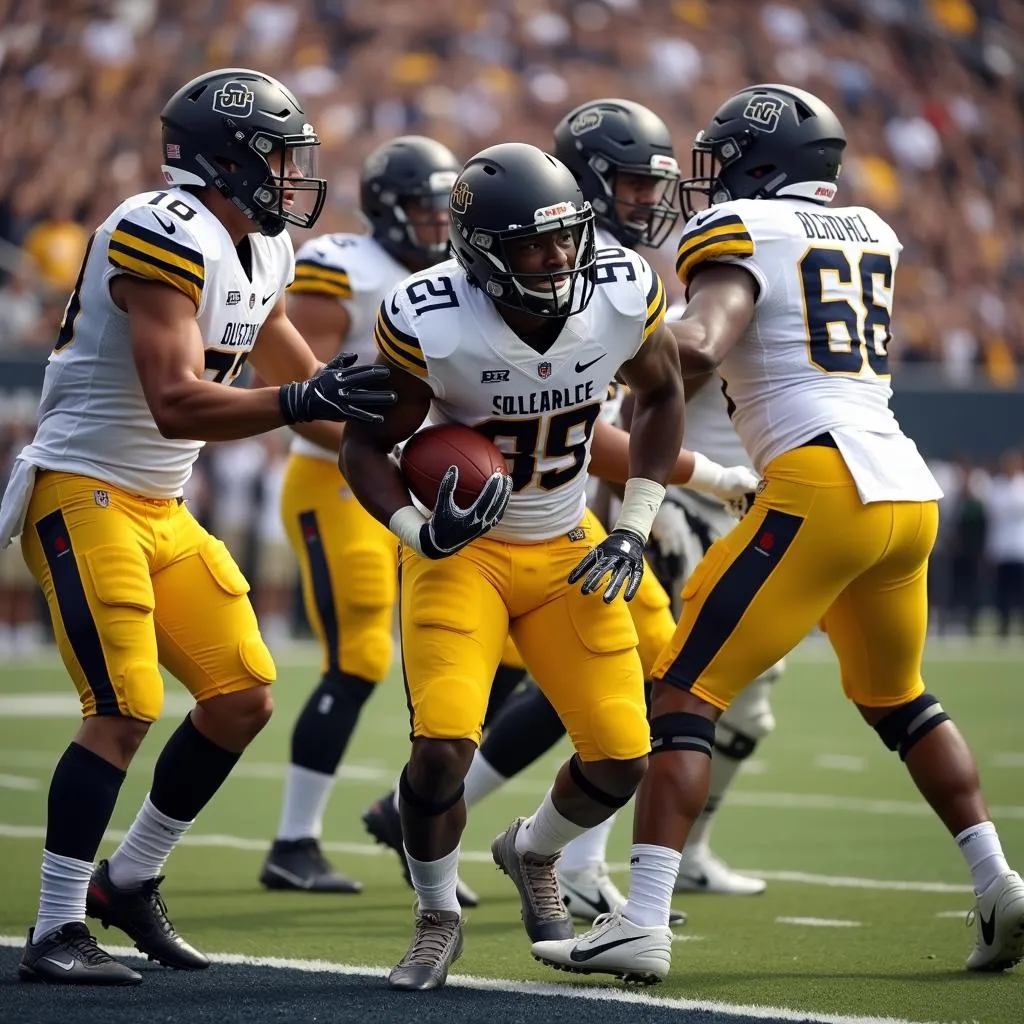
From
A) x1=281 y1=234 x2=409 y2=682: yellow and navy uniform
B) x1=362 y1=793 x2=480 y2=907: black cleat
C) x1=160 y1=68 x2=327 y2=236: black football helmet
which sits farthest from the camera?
x1=281 y1=234 x2=409 y2=682: yellow and navy uniform

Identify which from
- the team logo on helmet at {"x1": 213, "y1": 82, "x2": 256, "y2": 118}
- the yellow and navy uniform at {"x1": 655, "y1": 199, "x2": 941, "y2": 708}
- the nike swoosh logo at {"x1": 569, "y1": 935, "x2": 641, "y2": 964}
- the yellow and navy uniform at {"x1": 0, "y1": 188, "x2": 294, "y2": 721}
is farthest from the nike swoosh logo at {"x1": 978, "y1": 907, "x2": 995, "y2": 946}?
the team logo on helmet at {"x1": 213, "y1": 82, "x2": 256, "y2": 118}

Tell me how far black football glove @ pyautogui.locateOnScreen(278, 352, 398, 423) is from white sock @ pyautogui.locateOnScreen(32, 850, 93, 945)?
1092 mm

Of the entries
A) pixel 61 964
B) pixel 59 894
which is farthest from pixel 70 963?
pixel 59 894

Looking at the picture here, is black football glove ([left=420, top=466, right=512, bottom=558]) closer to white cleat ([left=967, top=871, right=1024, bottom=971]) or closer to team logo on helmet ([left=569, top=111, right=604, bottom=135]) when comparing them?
white cleat ([left=967, top=871, right=1024, bottom=971])

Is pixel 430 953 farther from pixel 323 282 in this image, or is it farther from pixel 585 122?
pixel 585 122

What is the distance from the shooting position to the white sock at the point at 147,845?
4258 mm

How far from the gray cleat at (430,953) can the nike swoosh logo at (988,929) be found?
122 centimetres

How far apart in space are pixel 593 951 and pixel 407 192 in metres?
2.92

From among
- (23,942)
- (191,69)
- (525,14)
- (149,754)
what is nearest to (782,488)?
(23,942)

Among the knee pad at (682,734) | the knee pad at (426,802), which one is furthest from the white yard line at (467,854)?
the knee pad at (426,802)

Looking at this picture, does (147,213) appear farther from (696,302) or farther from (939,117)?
(939,117)

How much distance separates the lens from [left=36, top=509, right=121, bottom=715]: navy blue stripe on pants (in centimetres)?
397

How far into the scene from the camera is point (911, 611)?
433cm

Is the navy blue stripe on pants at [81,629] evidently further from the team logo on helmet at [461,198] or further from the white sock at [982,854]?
the white sock at [982,854]
